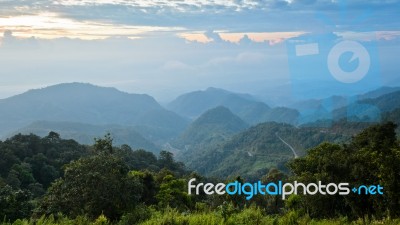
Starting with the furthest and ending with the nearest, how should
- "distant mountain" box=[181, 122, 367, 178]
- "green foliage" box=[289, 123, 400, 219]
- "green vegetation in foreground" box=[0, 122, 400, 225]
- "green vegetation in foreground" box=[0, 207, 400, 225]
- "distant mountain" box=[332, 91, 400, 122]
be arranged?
"distant mountain" box=[332, 91, 400, 122]
"distant mountain" box=[181, 122, 367, 178]
"green foliage" box=[289, 123, 400, 219]
"green vegetation in foreground" box=[0, 122, 400, 225]
"green vegetation in foreground" box=[0, 207, 400, 225]

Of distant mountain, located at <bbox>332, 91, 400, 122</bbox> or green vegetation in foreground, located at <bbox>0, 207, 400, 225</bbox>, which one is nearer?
green vegetation in foreground, located at <bbox>0, 207, 400, 225</bbox>

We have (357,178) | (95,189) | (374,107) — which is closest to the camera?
(95,189)

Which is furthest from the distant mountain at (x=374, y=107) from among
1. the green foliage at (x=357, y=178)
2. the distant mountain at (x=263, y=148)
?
the green foliage at (x=357, y=178)

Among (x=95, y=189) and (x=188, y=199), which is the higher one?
(x=95, y=189)

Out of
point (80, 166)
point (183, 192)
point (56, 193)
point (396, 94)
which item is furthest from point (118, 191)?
point (396, 94)

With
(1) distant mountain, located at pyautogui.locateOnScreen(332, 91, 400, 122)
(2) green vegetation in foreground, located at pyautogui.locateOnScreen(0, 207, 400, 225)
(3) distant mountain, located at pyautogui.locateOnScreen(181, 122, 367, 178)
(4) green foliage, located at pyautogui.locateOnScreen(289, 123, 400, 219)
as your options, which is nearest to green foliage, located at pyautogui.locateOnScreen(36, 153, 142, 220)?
(2) green vegetation in foreground, located at pyautogui.locateOnScreen(0, 207, 400, 225)

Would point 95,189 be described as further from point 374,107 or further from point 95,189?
point 374,107

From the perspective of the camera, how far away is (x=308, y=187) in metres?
17.8

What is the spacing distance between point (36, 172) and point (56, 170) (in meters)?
2.33

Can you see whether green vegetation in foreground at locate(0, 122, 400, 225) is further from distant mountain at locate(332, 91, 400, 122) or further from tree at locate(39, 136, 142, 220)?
distant mountain at locate(332, 91, 400, 122)

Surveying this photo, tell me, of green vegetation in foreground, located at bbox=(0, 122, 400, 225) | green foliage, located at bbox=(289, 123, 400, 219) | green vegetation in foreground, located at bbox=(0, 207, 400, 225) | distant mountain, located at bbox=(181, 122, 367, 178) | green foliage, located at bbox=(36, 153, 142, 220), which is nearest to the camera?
green vegetation in foreground, located at bbox=(0, 207, 400, 225)

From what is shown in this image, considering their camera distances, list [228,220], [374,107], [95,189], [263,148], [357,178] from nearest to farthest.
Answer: [228,220], [95,189], [357,178], [263,148], [374,107]

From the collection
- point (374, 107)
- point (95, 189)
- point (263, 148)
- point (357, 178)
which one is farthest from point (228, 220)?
point (374, 107)

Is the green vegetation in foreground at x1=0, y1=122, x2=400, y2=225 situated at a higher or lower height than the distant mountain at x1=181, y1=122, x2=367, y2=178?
higher
